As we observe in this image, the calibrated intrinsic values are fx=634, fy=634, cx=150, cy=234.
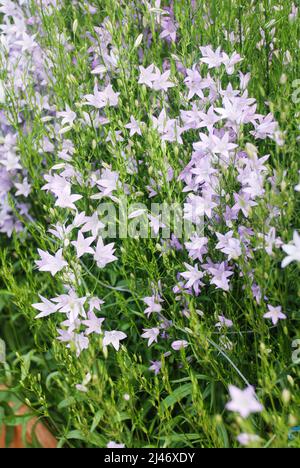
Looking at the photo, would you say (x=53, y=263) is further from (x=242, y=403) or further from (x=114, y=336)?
(x=242, y=403)

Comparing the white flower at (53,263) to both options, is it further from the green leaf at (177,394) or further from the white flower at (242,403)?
the white flower at (242,403)

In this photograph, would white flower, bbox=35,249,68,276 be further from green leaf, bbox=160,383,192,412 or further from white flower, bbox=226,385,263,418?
white flower, bbox=226,385,263,418

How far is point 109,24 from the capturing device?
246cm

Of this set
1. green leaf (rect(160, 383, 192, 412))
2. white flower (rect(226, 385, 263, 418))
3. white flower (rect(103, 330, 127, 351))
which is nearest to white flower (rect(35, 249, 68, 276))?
white flower (rect(103, 330, 127, 351))

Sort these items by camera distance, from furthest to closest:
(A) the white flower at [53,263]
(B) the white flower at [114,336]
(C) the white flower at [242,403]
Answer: (B) the white flower at [114,336], (A) the white flower at [53,263], (C) the white flower at [242,403]

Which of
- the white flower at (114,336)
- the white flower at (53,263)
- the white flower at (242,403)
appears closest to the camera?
the white flower at (242,403)

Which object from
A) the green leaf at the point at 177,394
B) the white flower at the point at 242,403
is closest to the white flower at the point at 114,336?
the green leaf at the point at 177,394

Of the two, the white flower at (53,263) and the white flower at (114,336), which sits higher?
the white flower at (53,263)

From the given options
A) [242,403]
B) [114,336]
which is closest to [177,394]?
[114,336]

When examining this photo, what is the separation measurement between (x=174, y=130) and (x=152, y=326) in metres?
0.83

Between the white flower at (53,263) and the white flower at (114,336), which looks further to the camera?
the white flower at (114,336)
